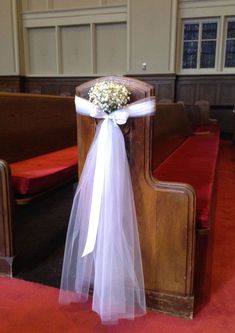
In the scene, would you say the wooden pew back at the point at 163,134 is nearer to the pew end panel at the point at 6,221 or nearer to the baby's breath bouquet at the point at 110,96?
the baby's breath bouquet at the point at 110,96

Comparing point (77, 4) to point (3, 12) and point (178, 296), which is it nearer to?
point (3, 12)

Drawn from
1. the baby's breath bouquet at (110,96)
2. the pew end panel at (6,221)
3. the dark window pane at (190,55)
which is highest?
the dark window pane at (190,55)

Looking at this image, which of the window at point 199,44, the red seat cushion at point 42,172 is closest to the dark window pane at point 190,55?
the window at point 199,44

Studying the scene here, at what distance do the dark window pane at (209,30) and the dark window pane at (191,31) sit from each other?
0.55 ft

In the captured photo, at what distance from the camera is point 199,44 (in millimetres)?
7586

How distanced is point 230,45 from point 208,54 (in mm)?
531

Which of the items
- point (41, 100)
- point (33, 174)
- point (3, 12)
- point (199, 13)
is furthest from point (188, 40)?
point (33, 174)

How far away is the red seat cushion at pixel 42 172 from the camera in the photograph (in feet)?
5.11

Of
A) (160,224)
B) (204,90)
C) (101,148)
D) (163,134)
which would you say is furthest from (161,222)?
(204,90)

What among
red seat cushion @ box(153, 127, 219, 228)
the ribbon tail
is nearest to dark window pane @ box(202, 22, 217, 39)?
red seat cushion @ box(153, 127, 219, 228)

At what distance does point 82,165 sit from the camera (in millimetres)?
1455

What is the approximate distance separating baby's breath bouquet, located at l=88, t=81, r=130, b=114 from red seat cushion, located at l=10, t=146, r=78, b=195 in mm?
578

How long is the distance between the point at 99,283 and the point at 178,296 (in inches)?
13.1

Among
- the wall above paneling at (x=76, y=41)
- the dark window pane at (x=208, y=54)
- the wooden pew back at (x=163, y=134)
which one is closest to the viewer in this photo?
the wooden pew back at (x=163, y=134)
